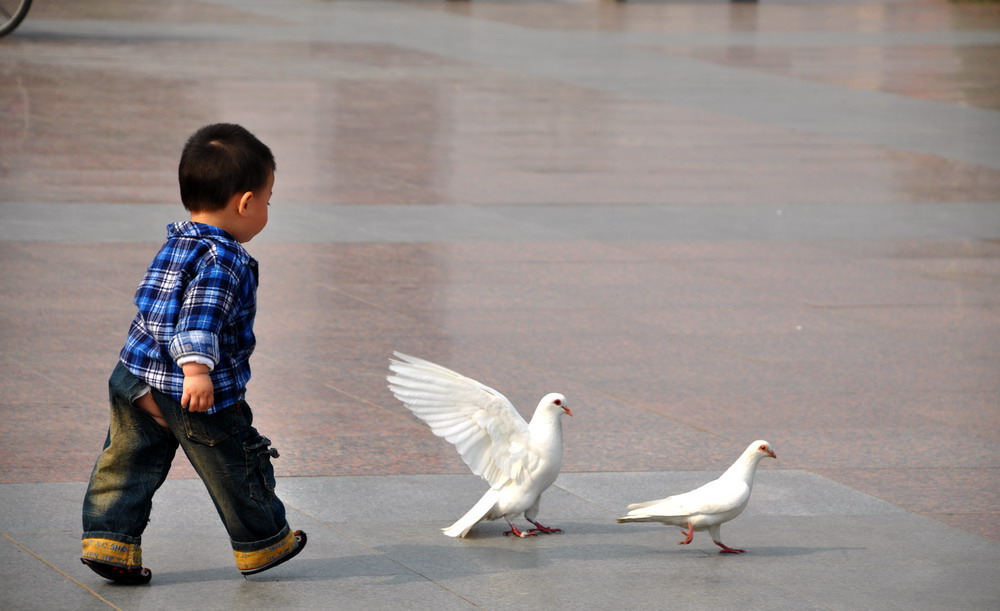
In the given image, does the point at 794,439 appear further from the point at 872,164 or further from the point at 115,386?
the point at 872,164

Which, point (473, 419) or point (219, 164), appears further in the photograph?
point (473, 419)

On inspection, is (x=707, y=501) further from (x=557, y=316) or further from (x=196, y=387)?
(x=557, y=316)

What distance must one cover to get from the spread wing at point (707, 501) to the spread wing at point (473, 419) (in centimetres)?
43

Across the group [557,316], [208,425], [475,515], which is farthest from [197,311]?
[557,316]

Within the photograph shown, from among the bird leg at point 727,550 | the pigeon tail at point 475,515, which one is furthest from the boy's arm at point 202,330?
the bird leg at point 727,550

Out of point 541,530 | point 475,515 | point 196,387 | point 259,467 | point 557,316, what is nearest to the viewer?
point 196,387

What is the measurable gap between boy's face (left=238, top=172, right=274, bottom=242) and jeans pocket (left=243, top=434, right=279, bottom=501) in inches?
21.8

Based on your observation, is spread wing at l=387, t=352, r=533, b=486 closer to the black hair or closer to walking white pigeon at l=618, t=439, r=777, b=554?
walking white pigeon at l=618, t=439, r=777, b=554

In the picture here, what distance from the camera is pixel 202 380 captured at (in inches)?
150

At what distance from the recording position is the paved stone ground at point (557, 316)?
14.6ft

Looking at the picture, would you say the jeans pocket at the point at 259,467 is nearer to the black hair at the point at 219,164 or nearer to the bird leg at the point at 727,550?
the black hair at the point at 219,164

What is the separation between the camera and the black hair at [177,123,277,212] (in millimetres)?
3982

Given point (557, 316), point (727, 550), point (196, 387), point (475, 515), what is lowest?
point (557, 316)

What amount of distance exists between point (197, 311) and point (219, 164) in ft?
1.36
